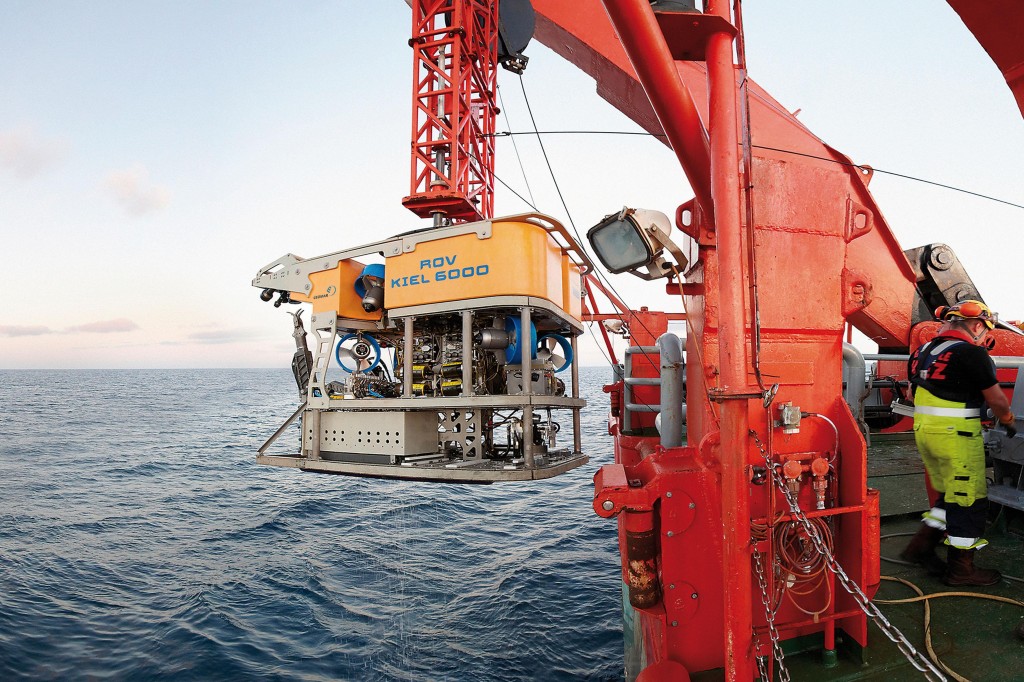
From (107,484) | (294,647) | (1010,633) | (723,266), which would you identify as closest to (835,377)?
(723,266)

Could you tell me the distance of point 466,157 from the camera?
9727mm

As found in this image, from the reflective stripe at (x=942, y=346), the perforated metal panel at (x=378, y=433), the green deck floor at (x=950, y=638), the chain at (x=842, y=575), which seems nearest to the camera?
the chain at (x=842, y=575)

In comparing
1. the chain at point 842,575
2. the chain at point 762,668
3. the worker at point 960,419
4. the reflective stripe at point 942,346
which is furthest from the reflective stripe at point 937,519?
the chain at point 762,668

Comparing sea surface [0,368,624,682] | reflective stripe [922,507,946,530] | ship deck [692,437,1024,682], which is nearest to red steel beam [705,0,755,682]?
ship deck [692,437,1024,682]

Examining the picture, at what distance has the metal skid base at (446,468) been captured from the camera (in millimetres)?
4953

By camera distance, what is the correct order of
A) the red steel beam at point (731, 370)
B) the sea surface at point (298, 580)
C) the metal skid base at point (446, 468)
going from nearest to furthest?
1. the red steel beam at point (731, 370)
2. the metal skid base at point (446, 468)
3. the sea surface at point (298, 580)

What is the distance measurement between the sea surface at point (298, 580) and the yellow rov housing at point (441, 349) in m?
2.66

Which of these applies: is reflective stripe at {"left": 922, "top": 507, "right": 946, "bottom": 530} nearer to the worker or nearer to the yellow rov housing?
the worker

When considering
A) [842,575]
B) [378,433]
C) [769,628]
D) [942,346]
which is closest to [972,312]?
[942,346]

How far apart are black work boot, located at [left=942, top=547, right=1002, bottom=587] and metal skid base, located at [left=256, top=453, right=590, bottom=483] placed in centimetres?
298

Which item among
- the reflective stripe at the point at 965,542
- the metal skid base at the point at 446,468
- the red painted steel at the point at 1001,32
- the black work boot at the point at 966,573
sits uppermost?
the red painted steel at the point at 1001,32

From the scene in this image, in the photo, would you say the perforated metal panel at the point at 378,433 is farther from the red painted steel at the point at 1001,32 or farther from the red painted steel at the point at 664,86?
the red painted steel at the point at 1001,32

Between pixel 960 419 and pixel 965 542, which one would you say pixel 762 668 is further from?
pixel 960 419

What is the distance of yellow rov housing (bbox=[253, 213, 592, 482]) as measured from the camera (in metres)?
5.12
